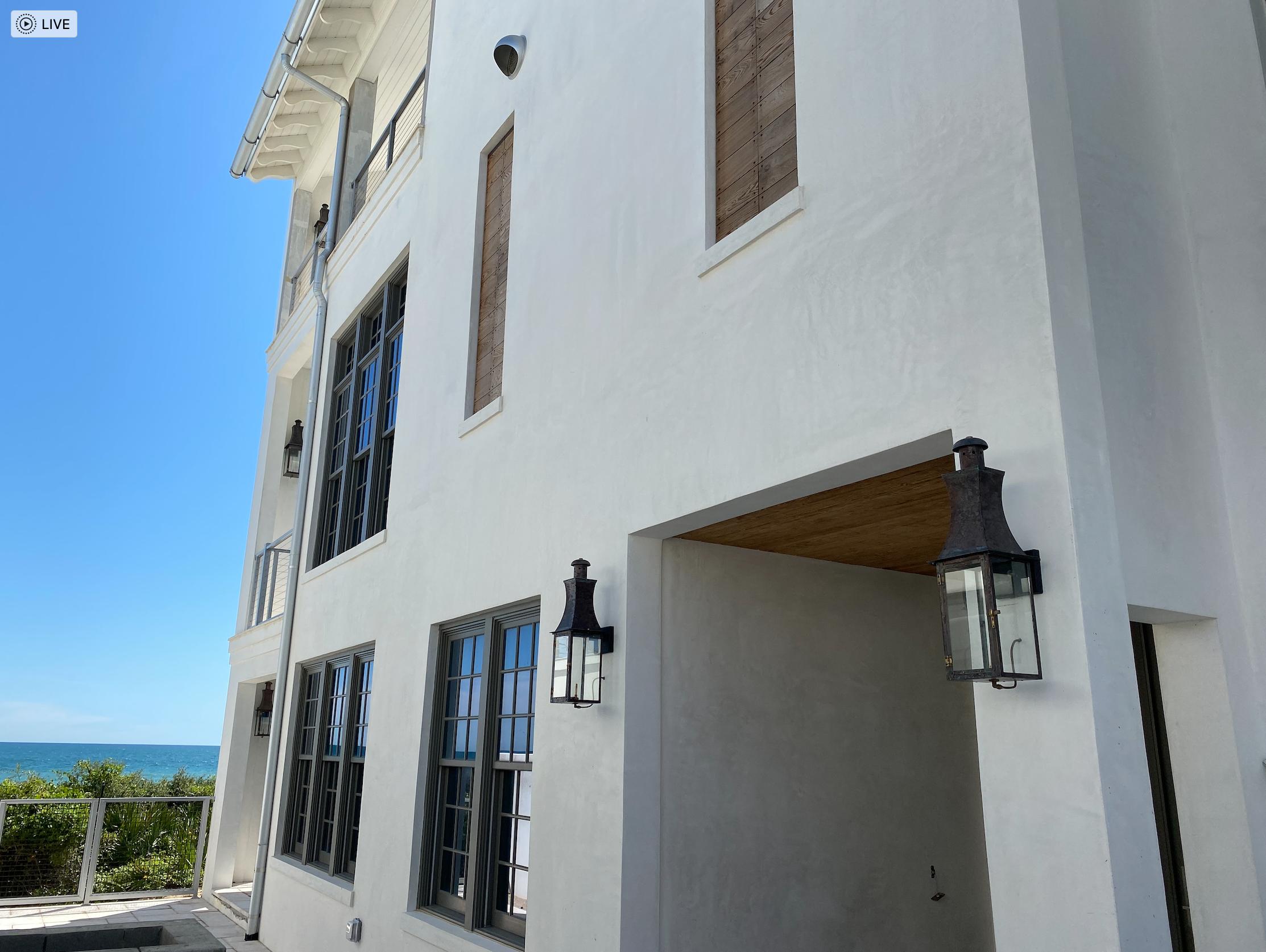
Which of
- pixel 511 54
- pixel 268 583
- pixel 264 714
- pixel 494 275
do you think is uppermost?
pixel 511 54

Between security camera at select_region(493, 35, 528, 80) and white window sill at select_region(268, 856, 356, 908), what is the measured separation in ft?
20.5

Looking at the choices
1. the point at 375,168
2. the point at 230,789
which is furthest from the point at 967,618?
the point at 230,789

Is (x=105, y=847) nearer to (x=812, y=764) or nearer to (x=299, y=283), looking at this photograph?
(x=299, y=283)

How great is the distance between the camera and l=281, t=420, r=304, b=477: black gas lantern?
12.9m

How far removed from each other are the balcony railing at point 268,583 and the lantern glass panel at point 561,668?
26.2 feet

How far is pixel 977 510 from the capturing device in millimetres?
2625

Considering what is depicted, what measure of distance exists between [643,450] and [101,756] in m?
111

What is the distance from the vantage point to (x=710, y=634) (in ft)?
15.4

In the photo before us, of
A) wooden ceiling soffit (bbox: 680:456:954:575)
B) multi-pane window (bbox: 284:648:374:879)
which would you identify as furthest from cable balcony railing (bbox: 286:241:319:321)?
wooden ceiling soffit (bbox: 680:456:954:575)

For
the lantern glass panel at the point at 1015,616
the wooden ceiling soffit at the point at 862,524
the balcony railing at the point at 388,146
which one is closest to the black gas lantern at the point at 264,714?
the balcony railing at the point at 388,146

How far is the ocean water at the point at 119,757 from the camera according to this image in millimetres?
81125

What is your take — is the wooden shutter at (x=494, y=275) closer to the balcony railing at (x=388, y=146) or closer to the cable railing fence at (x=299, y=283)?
the balcony railing at (x=388, y=146)

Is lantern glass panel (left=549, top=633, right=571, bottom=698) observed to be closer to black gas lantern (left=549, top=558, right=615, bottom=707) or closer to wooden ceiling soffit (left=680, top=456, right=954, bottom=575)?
black gas lantern (left=549, top=558, right=615, bottom=707)

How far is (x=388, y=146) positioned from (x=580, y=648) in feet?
24.6
